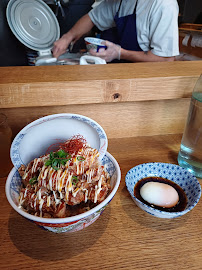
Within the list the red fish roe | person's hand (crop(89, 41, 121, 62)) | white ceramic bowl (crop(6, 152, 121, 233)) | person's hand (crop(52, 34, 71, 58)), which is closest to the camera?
white ceramic bowl (crop(6, 152, 121, 233))

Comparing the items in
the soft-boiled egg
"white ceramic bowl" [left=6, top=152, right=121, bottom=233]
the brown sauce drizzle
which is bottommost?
the brown sauce drizzle

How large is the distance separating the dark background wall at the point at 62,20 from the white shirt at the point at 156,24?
1.15 m

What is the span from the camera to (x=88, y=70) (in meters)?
0.90

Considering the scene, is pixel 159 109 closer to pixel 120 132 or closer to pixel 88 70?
pixel 120 132

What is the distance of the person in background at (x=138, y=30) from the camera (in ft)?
5.75

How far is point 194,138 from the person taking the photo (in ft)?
2.69

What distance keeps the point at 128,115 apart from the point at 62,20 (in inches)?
106

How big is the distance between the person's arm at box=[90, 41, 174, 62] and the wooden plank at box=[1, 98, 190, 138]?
105 centimetres

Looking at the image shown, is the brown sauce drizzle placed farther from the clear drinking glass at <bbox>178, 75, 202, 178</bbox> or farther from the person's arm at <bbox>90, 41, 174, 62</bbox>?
the person's arm at <bbox>90, 41, 174, 62</bbox>

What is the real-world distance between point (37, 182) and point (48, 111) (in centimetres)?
37

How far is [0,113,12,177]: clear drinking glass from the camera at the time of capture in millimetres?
783

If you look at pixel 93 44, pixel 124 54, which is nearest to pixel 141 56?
pixel 124 54

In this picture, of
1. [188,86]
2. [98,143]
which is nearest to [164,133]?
[188,86]

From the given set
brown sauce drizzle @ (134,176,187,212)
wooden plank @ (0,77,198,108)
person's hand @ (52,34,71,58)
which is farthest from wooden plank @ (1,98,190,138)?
person's hand @ (52,34,71,58)
